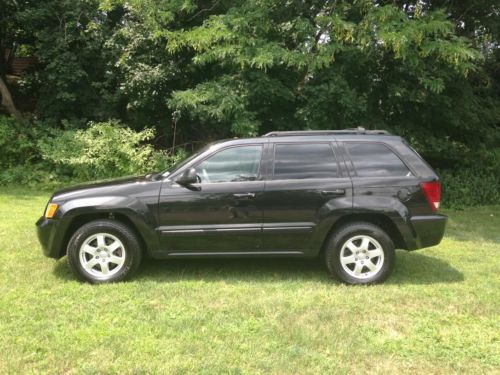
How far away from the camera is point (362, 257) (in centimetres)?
528

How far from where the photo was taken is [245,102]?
10.3 metres

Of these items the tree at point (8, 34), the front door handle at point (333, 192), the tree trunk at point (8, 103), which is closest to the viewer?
the front door handle at point (333, 192)

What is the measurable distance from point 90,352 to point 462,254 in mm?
5189

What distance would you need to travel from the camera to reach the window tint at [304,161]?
5320 mm

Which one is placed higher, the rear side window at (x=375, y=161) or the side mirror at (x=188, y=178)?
the rear side window at (x=375, y=161)

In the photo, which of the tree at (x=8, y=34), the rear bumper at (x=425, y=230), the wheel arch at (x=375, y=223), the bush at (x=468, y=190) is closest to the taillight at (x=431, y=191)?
the rear bumper at (x=425, y=230)

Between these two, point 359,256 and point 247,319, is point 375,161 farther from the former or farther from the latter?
point 247,319

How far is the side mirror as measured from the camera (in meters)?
5.13

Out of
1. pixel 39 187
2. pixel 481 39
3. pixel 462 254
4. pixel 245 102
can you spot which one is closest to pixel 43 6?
pixel 39 187

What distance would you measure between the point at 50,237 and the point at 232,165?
6.93ft

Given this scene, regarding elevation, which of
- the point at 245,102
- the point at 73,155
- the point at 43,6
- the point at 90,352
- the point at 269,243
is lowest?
the point at 90,352

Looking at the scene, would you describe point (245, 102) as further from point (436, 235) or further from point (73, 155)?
point (436, 235)

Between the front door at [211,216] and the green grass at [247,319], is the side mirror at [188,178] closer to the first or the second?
the front door at [211,216]

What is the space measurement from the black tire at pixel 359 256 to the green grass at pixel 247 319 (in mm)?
149
